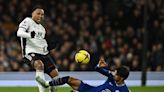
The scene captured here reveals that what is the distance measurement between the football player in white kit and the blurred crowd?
4.95 metres

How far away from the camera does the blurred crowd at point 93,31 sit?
54.2 feet

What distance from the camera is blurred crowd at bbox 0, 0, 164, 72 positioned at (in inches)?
650

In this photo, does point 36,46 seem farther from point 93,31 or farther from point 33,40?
point 93,31

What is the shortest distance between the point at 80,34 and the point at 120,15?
1441 mm

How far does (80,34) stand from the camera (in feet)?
58.0

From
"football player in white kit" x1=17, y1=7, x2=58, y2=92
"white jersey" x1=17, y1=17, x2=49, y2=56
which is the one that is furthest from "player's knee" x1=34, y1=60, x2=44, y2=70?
"white jersey" x1=17, y1=17, x2=49, y2=56

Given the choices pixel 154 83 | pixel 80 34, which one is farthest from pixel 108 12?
pixel 154 83

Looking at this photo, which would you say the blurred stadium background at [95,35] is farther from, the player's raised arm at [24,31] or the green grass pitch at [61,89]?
the player's raised arm at [24,31]

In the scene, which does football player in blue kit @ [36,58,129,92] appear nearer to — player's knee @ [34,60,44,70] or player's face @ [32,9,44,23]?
player's knee @ [34,60,44,70]

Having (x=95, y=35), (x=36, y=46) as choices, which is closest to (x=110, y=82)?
(x=36, y=46)

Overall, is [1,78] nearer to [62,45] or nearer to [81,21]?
[62,45]

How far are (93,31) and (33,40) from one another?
727 centimetres

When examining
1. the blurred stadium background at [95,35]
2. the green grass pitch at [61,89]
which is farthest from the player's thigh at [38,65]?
the blurred stadium background at [95,35]

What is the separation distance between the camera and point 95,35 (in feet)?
57.9
